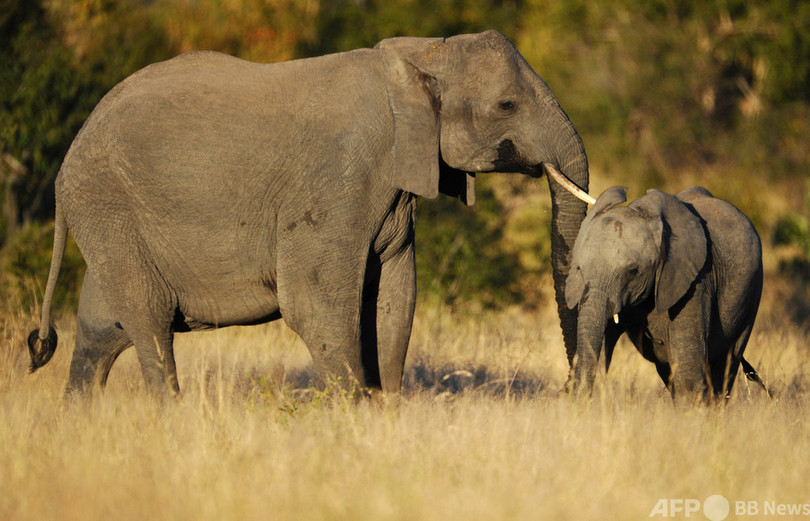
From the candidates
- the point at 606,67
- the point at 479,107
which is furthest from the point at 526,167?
the point at 606,67

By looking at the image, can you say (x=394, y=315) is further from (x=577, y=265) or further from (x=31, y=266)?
(x=31, y=266)

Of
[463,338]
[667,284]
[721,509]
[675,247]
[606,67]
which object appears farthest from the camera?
[606,67]

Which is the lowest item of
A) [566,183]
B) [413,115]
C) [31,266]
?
[31,266]

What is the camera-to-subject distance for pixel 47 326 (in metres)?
7.43

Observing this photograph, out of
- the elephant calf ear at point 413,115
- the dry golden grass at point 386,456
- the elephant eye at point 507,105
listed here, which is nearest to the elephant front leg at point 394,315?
the dry golden grass at point 386,456

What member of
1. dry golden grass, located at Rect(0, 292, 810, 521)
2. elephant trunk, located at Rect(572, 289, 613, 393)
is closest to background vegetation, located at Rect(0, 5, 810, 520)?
dry golden grass, located at Rect(0, 292, 810, 521)

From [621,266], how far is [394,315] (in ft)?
4.40

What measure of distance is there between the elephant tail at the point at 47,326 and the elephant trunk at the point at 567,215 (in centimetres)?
292

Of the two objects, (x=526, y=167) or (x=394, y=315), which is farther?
(x=394, y=315)

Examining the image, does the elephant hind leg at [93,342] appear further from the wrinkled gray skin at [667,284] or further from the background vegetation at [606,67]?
the background vegetation at [606,67]

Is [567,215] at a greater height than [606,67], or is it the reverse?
[606,67]

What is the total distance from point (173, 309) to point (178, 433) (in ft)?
3.66

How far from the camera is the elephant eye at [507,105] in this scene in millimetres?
6656

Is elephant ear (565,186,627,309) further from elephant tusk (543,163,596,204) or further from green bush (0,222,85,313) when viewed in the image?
green bush (0,222,85,313)
